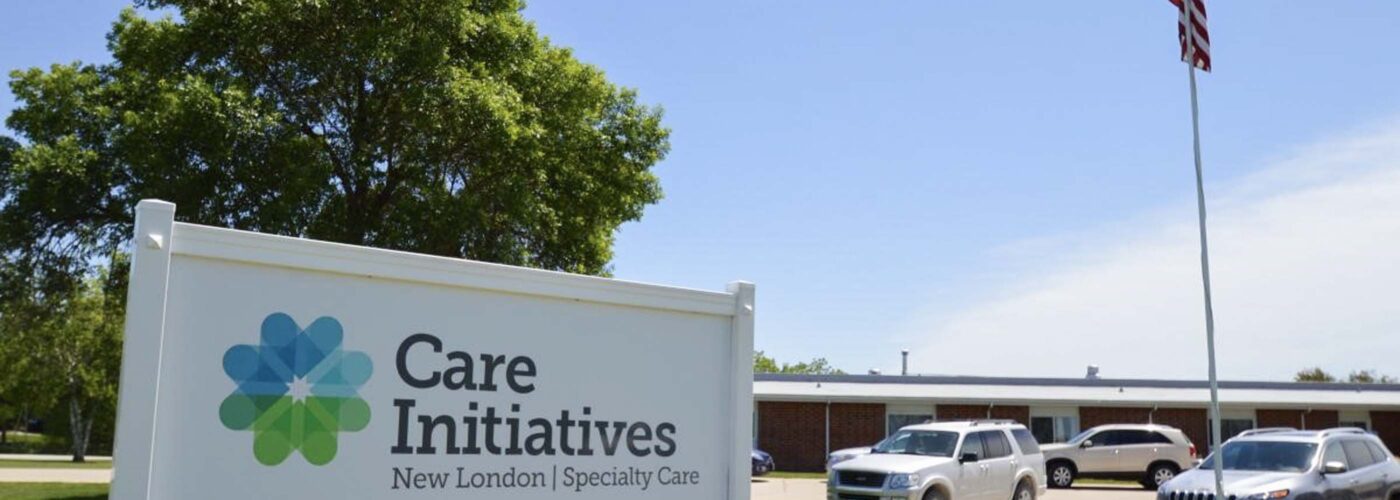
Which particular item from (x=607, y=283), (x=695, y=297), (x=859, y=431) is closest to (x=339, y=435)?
(x=607, y=283)

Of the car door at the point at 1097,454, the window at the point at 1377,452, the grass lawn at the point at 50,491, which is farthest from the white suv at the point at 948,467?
the grass lawn at the point at 50,491

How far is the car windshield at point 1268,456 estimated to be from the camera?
15.1 metres

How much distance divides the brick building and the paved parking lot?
5.85 meters

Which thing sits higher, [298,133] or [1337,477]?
[298,133]

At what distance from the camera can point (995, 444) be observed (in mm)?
19281

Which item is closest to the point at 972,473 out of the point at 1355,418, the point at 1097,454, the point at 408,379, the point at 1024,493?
the point at 1024,493

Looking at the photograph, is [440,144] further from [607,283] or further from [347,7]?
[607,283]

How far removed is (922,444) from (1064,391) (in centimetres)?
2315

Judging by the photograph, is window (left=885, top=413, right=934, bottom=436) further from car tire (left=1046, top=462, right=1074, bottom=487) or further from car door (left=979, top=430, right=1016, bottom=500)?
car door (left=979, top=430, right=1016, bottom=500)

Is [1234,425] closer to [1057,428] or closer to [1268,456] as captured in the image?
[1057,428]

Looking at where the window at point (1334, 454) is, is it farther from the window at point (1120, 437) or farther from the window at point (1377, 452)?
the window at point (1120, 437)

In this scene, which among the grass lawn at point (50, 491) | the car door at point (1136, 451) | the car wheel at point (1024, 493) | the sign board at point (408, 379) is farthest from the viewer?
the car door at point (1136, 451)

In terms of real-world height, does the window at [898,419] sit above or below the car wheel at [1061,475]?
above

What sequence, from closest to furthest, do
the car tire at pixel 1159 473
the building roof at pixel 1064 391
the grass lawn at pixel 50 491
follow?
the grass lawn at pixel 50 491 < the car tire at pixel 1159 473 < the building roof at pixel 1064 391
